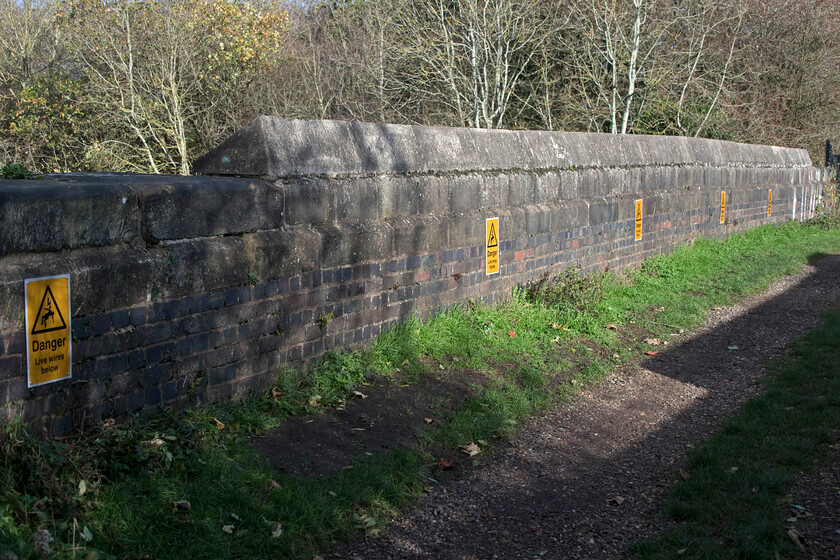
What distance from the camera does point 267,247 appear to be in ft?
16.3

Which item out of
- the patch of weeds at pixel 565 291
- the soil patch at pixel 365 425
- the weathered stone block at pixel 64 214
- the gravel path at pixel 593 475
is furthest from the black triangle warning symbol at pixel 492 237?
the weathered stone block at pixel 64 214

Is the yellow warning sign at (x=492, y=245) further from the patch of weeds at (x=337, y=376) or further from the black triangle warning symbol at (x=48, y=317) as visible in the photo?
the black triangle warning symbol at (x=48, y=317)

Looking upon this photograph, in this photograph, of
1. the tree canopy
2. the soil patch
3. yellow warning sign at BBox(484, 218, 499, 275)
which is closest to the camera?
the soil patch

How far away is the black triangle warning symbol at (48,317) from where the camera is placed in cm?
357

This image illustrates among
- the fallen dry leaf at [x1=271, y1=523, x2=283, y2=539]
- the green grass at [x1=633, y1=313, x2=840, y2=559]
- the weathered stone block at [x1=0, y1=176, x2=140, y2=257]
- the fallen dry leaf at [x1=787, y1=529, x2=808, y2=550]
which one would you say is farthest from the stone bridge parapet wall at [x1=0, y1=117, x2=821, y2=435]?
the fallen dry leaf at [x1=787, y1=529, x2=808, y2=550]

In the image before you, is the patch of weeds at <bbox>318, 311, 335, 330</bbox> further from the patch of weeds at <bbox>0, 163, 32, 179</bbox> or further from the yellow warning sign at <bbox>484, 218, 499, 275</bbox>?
the yellow warning sign at <bbox>484, 218, 499, 275</bbox>

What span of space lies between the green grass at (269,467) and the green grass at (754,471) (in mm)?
37

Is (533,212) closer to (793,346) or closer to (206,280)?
Result: (793,346)

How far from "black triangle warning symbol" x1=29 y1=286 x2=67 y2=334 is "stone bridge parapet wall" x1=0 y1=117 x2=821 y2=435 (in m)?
0.08

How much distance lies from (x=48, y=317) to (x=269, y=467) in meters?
1.34

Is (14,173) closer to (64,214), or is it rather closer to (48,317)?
(64,214)

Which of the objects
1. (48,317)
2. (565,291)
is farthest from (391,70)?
(48,317)

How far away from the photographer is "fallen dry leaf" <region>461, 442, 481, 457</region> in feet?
15.7

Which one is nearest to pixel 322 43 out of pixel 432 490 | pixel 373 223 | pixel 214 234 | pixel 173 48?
pixel 173 48
